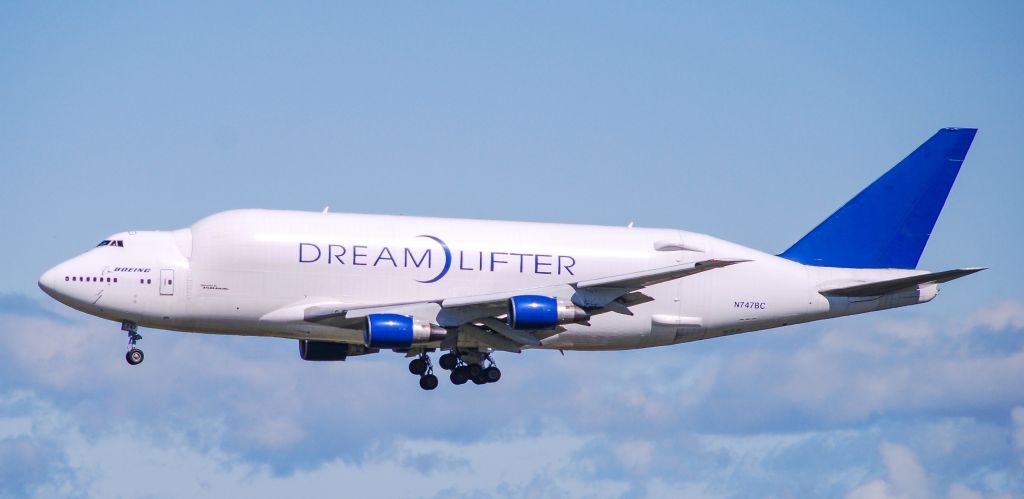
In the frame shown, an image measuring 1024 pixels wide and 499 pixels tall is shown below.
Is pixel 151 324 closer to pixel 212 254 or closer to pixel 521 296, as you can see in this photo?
pixel 212 254

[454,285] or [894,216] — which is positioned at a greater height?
[894,216]

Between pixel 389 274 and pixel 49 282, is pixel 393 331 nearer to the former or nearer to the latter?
pixel 389 274

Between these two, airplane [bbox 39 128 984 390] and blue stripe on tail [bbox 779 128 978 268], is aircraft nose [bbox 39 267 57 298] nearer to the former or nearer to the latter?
airplane [bbox 39 128 984 390]

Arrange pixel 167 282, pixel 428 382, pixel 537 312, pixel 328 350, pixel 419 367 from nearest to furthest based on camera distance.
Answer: pixel 537 312
pixel 167 282
pixel 428 382
pixel 419 367
pixel 328 350

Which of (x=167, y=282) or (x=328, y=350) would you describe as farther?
(x=328, y=350)

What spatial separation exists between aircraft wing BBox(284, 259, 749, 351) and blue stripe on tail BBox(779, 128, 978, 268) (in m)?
9.32

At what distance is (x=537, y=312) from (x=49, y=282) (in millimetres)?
17563


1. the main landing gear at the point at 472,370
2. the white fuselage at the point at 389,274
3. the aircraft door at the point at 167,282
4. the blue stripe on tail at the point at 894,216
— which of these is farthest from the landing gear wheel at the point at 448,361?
the blue stripe on tail at the point at 894,216

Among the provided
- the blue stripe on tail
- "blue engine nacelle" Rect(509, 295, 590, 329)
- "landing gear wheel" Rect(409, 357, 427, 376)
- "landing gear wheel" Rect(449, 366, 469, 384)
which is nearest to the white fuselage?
the blue stripe on tail

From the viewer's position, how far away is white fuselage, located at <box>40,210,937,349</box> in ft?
177

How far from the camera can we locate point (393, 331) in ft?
174

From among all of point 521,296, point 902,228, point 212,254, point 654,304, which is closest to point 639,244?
point 654,304

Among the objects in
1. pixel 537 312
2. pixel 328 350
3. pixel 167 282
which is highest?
pixel 167 282

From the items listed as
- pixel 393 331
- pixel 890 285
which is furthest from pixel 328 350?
pixel 890 285
